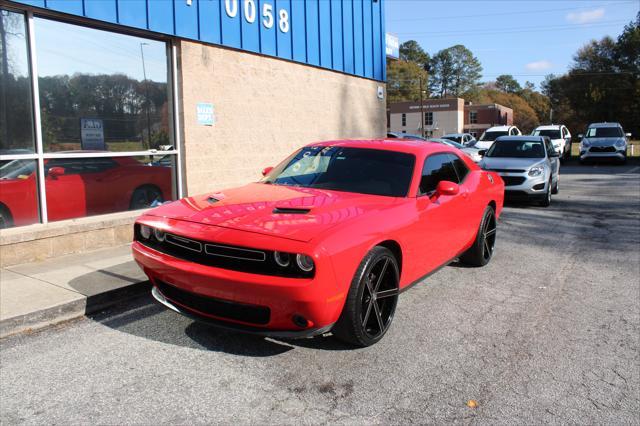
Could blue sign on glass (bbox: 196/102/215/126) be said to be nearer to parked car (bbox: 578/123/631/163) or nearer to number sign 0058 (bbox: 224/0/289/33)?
number sign 0058 (bbox: 224/0/289/33)

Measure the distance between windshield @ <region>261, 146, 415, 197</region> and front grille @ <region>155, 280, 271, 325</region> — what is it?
160 centimetres

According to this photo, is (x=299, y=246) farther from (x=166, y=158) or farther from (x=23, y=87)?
(x=166, y=158)

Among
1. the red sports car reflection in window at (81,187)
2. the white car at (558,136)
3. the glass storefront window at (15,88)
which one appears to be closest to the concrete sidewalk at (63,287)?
→ the red sports car reflection in window at (81,187)

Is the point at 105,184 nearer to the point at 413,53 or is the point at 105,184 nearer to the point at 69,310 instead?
the point at 69,310

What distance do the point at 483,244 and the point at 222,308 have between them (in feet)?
12.1

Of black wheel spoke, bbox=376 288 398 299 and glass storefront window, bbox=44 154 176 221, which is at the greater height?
glass storefront window, bbox=44 154 176 221

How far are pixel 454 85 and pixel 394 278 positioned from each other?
14837 cm

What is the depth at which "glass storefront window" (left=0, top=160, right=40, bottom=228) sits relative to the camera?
6.13 m

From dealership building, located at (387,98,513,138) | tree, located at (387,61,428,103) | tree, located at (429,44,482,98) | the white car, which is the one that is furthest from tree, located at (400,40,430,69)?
the white car

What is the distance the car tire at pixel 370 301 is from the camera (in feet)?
11.8

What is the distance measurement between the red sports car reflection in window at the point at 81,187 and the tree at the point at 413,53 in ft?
465

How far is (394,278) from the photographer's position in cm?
407

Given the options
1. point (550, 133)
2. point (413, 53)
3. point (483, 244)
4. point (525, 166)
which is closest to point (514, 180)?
point (525, 166)

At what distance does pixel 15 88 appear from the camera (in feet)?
20.3
